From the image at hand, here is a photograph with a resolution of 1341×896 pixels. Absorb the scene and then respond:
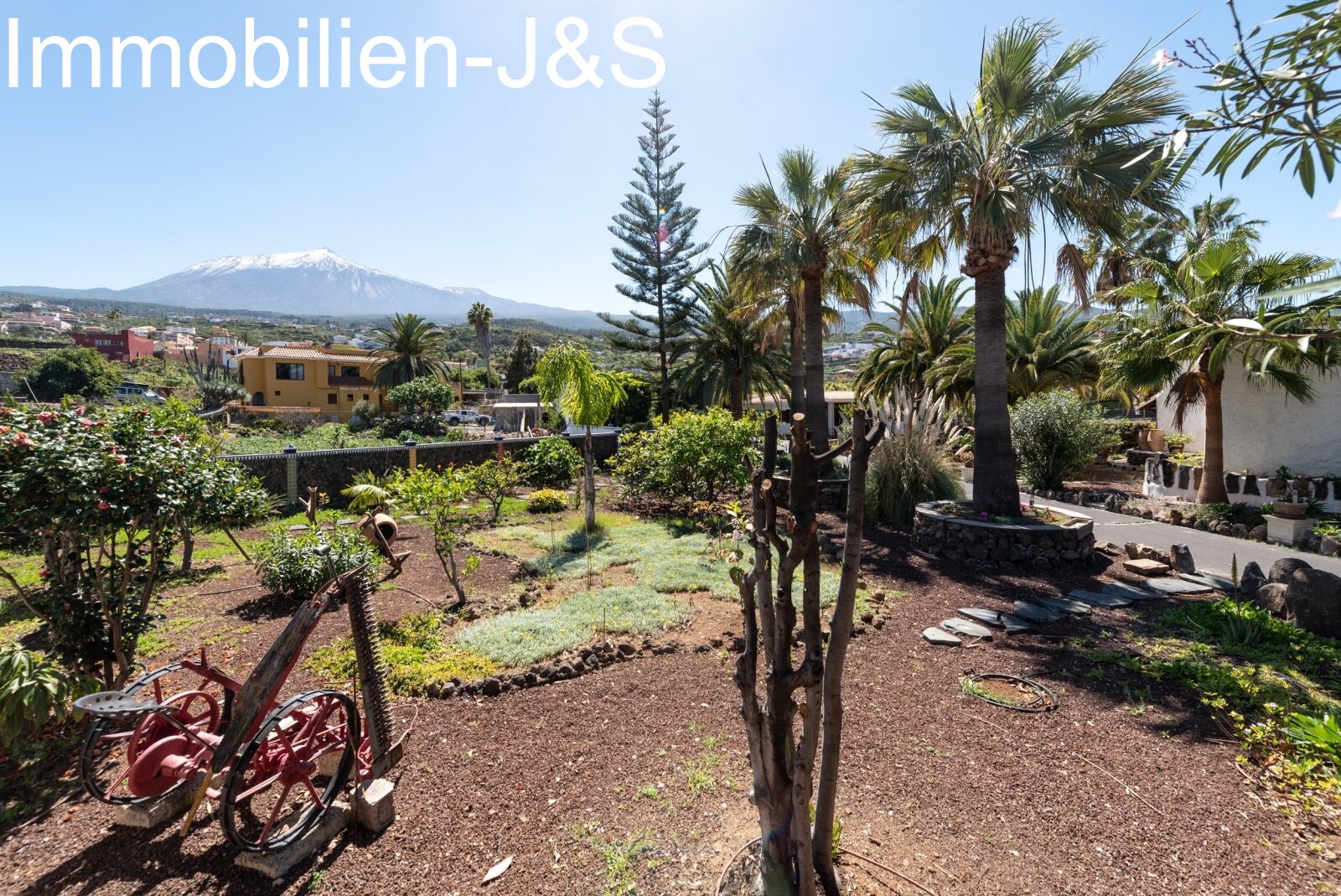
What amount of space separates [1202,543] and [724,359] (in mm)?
13516

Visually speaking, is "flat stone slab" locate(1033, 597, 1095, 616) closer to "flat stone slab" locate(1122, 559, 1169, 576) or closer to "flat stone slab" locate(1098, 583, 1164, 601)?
"flat stone slab" locate(1098, 583, 1164, 601)

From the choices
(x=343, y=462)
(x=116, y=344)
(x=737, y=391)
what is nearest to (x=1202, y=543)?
(x=737, y=391)

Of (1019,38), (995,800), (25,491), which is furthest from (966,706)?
(1019,38)

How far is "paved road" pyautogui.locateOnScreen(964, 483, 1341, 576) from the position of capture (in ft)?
26.2

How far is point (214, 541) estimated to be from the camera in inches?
361

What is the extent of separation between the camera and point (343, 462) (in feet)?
40.9

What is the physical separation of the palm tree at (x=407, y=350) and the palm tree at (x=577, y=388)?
3131 centimetres

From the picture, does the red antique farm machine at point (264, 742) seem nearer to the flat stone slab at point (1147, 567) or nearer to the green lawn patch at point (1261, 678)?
the green lawn patch at point (1261, 678)

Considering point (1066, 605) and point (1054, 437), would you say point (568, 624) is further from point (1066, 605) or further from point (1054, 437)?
point (1054, 437)

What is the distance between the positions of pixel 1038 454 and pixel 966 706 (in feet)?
37.4

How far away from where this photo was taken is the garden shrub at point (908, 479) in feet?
32.7

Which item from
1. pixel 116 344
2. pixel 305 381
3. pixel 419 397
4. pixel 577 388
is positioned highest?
pixel 116 344

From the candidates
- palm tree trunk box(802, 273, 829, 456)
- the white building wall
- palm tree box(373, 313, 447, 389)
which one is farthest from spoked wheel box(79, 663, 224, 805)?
palm tree box(373, 313, 447, 389)

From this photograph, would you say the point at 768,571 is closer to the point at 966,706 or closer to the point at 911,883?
the point at 911,883
